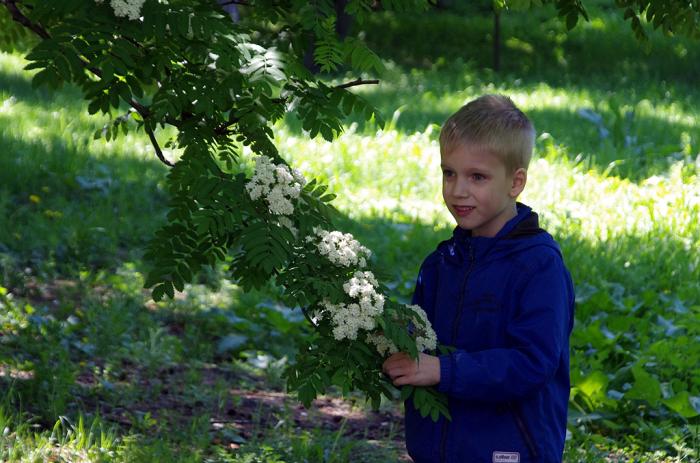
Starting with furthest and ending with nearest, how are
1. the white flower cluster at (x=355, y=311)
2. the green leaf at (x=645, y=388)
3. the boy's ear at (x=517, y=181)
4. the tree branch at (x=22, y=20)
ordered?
the green leaf at (x=645, y=388) < the tree branch at (x=22, y=20) < the boy's ear at (x=517, y=181) < the white flower cluster at (x=355, y=311)

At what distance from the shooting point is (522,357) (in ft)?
9.32

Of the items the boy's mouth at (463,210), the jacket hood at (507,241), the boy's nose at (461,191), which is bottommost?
the jacket hood at (507,241)

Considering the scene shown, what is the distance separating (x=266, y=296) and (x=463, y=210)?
3957 millimetres

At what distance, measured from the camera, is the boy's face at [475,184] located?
3.02 metres

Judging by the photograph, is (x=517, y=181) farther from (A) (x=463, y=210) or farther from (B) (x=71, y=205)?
(B) (x=71, y=205)

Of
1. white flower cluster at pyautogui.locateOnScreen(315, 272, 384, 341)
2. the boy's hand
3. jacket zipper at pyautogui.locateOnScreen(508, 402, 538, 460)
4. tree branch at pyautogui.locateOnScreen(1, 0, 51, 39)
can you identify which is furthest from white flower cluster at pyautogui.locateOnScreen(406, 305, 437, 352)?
tree branch at pyautogui.locateOnScreen(1, 0, 51, 39)

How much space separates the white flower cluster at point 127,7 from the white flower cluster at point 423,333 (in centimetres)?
114

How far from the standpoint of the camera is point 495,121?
3.03 meters

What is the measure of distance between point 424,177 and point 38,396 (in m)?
5.46

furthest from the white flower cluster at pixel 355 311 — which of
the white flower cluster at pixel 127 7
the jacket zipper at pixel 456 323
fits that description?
the white flower cluster at pixel 127 7

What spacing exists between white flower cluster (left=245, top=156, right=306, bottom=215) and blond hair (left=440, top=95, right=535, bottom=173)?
474 mm

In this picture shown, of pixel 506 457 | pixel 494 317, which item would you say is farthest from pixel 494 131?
pixel 506 457

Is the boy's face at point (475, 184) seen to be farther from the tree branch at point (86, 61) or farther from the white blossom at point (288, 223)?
the tree branch at point (86, 61)

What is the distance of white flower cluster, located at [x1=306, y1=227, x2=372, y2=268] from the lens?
9.76 ft
